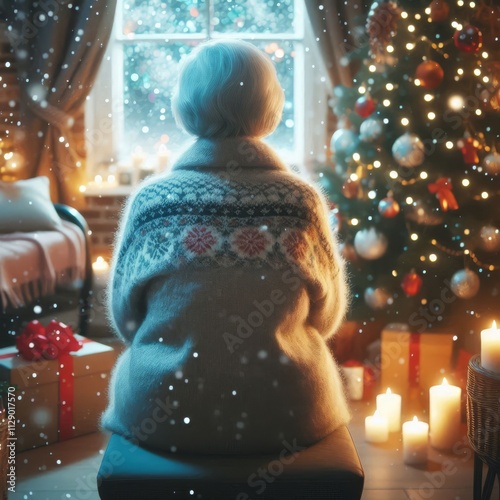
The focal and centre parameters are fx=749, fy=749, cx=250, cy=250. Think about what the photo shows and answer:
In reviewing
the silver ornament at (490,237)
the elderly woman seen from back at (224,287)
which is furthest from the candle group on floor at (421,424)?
the elderly woman seen from back at (224,287)

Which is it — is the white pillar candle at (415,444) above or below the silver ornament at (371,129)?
below

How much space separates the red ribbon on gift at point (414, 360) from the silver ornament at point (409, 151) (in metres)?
0.67

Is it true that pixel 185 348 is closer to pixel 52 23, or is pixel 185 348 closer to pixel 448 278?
pixel 448 278

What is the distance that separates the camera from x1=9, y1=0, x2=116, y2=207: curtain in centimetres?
420

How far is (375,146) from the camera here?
307 centimetres

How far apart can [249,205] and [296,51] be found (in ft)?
10.4

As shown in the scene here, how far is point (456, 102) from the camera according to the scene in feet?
9.41

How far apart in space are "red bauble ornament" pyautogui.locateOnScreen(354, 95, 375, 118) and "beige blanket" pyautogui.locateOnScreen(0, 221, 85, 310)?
5.40 feet

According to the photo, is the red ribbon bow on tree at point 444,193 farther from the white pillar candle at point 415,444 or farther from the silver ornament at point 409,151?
the white pillar candle at point 415,444

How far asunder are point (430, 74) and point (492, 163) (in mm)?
404

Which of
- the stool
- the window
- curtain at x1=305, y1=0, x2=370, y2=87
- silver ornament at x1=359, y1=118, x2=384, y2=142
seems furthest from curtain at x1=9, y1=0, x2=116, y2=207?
the stool

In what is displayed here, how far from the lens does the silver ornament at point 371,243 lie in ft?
9.73

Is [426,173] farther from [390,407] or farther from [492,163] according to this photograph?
[390,407]

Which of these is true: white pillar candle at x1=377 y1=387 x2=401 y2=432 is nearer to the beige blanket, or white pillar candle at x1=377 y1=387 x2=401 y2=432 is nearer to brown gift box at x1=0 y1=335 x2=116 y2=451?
brown gift box at x1=0 y1=335 x2=116 y2=451
